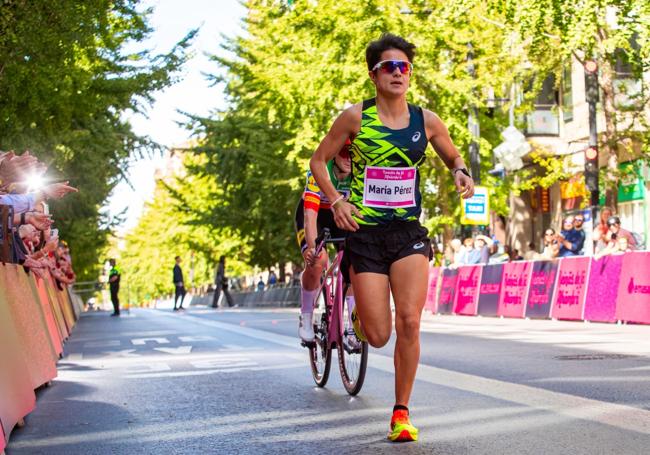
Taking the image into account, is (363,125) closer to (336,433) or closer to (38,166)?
(336,433)

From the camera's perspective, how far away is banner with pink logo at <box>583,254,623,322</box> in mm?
19672

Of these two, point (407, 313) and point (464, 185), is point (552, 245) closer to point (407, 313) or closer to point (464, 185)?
point (464, 185)

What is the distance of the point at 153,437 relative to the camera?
7.01 meters

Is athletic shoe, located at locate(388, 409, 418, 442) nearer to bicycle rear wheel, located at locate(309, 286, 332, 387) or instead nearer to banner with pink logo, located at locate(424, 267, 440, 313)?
bicycle rear wheel, located at locate(309, 286, 332, 387)

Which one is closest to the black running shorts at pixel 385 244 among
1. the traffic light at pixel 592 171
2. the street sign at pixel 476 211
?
the traffic light at pixel 592 171

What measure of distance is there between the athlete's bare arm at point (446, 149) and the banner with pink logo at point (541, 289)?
15.4 meters

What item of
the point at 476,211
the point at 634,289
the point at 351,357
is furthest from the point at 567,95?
the point at 351,357

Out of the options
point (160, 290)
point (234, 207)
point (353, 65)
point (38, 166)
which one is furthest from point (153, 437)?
point (160, 290)

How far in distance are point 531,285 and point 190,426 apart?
16.4 m

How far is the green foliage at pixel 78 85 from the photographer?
19438 millimetres

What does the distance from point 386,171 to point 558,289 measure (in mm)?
15666

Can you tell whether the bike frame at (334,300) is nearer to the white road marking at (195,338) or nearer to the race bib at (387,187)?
the race bib at (387,187)

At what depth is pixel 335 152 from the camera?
280 inches

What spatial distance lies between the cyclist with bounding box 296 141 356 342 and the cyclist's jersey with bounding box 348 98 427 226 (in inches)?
20.8
